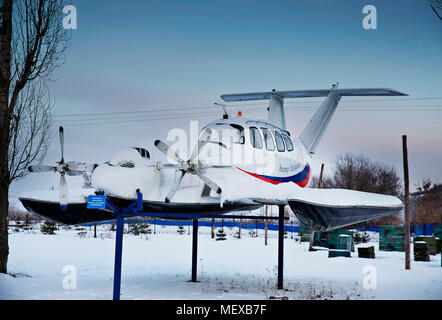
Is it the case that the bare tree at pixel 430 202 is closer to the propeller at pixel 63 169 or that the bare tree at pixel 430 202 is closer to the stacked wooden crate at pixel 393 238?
the stacked wooden crate at pixel 393 238

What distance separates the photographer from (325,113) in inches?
742

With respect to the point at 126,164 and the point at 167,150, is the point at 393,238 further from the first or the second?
the point at 126,164

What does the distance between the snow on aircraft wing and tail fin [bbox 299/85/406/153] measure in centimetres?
578

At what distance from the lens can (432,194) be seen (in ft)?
194

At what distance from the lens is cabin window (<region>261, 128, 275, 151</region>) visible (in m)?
13.8

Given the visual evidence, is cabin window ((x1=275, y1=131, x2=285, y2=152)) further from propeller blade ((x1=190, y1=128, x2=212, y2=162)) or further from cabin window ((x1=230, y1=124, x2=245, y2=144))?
propeller blade ((x1=190, y1=128, x2=212, y2=162))

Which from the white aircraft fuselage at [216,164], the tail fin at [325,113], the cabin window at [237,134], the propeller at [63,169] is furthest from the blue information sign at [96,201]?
the tail fin at [325,113]

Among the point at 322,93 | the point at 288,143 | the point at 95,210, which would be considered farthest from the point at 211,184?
the point at 322,93

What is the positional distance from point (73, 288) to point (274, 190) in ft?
24.3

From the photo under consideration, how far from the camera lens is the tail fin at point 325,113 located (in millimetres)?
18062

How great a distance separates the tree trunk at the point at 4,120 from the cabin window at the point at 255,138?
9.60 m

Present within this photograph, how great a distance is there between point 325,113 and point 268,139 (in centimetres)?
599

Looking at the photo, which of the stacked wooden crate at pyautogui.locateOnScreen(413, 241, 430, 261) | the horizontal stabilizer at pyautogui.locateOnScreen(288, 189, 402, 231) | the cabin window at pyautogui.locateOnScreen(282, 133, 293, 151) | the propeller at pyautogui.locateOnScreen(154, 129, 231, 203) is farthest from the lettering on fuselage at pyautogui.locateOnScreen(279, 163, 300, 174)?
the stacked wooden crate at pyautogui.locateOnScreen(413, 241, 430, 261)
